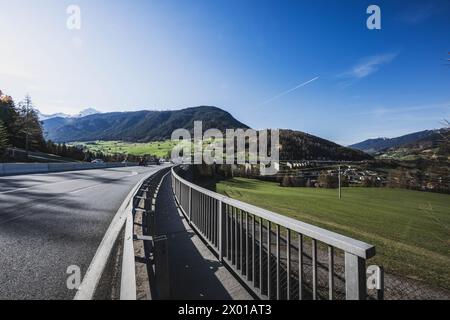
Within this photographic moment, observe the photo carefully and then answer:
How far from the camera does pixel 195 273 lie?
414 cm

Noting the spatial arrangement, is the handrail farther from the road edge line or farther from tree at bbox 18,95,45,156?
tree at bbox 18,95,45,156

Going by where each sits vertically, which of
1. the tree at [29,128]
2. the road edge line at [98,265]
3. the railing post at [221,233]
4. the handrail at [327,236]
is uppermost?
Answer: the tree at [29,128]

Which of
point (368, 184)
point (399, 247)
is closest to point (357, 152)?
point (368, 184)

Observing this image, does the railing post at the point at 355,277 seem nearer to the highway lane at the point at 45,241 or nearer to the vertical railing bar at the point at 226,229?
the vertical railing bar at the point at 226,229

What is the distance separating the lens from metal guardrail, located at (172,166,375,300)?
200 centimetres

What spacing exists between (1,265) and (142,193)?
19.0ft

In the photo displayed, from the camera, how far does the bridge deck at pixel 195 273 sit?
3502mm

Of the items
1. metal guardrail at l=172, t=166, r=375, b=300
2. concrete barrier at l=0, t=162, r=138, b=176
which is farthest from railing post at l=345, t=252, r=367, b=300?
concrete barrier at l=0, t=162, r=138, b=176

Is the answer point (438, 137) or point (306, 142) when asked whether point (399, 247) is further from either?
point (306, 142)

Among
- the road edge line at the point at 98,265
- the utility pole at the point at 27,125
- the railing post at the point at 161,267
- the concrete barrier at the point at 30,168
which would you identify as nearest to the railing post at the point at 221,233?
the railing post at the point at 161,267

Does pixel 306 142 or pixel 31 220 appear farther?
pixel 306 142

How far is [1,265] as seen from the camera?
4000 mm

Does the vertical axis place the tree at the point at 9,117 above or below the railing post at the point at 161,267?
above

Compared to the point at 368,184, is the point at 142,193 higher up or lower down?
higher up
